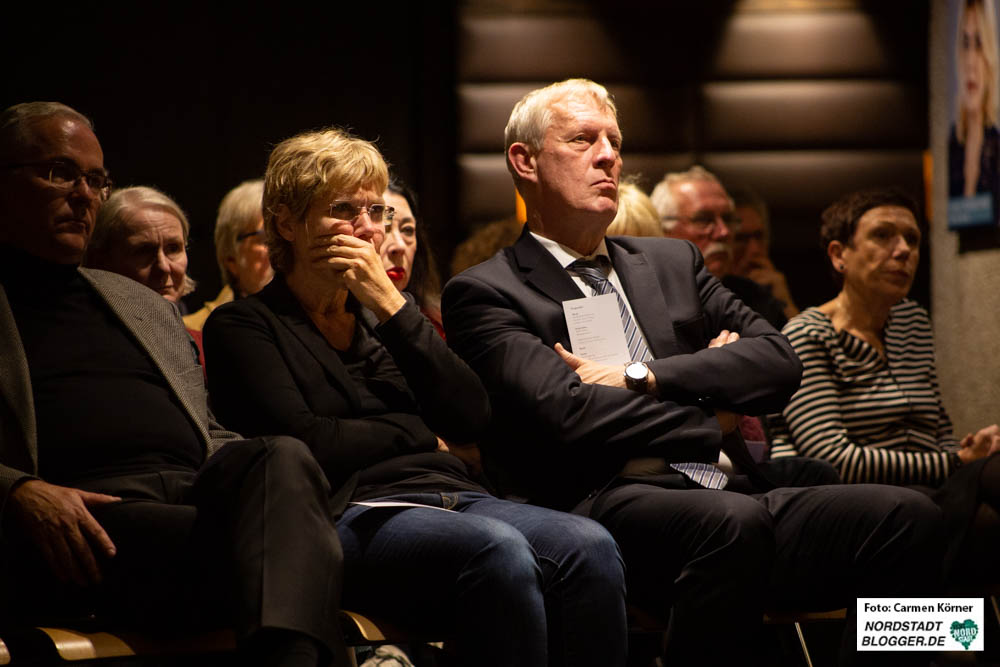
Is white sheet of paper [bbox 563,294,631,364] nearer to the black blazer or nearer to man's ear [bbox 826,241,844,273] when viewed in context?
the black blazer

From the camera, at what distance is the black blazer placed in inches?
83.2

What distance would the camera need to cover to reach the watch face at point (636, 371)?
90.7 inches

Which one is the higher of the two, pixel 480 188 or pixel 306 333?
pixel 480 188

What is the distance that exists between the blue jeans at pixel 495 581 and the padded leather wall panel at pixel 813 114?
4071mm

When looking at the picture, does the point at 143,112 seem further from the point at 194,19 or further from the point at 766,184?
the point at 766,184

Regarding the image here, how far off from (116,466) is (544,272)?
3.26 ft

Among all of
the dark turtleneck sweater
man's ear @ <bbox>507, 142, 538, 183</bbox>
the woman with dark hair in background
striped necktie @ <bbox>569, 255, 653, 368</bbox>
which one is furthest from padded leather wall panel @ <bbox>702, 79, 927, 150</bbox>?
the dark turtleneck sweater

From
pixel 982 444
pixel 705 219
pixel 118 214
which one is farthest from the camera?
pixel 705 219

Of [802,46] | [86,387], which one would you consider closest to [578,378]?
[86,387]

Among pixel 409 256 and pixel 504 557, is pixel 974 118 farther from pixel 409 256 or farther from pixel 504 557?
pixel 504 557

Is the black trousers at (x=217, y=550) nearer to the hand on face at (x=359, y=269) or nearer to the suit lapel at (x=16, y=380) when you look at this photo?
the suit lapel at (x=16, y=380)

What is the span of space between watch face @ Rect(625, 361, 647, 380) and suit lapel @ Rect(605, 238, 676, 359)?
5.4 inches

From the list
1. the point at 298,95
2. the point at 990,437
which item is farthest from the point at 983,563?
the point at 298,95

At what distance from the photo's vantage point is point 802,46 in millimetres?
5738
